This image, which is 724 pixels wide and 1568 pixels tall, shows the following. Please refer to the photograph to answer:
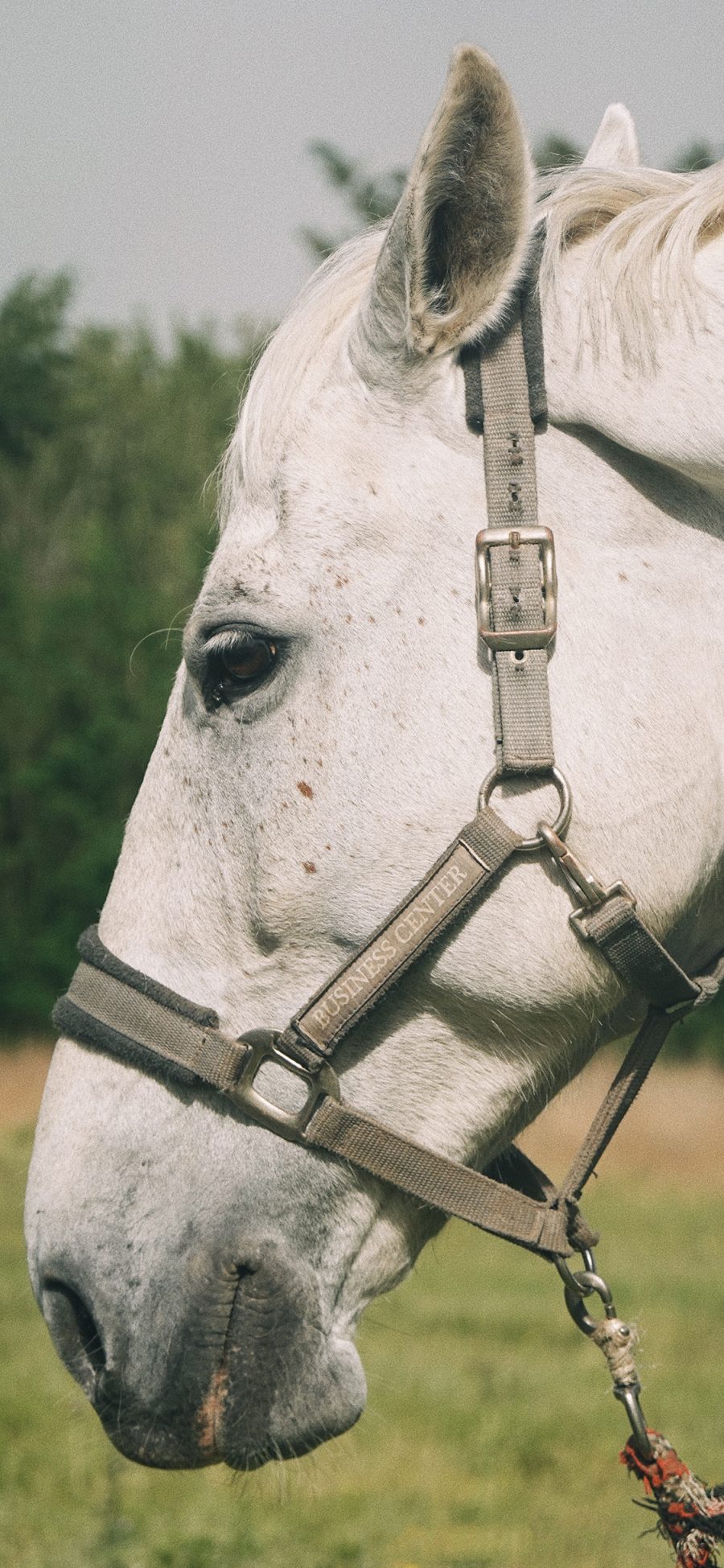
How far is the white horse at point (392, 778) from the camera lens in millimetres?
1854

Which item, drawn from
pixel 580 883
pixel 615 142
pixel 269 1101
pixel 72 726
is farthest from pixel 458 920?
pixel 72 726

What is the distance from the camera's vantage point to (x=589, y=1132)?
205 centimetres

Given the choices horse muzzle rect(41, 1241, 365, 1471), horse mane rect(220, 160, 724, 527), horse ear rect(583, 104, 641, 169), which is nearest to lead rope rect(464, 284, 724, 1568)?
horse mane rect(220, 160, 724, 527)

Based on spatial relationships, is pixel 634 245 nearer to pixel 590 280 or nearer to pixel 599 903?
pixel 590 280

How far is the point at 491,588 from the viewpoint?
72.5 inches

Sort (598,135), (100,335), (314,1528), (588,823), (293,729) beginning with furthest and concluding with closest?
(100,335) → (314,1528) → (598,135) → (293,729) → (588,823)

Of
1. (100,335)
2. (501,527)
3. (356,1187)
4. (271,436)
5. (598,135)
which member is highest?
(100,335)

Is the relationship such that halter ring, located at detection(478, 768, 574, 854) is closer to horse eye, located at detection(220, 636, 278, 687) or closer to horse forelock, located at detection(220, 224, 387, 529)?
horse eye, located at detection(220, 636, 278, 687)

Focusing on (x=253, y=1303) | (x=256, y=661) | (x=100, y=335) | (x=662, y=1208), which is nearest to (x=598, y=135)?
(x=256, y=661)

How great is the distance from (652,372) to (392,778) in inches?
25.6

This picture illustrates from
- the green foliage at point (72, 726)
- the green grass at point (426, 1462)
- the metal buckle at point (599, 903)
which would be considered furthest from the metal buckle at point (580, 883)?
the green foliage at point (72, 726)

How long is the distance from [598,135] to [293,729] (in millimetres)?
1468

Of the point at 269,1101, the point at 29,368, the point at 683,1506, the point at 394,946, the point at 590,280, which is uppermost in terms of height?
the point at 29,368

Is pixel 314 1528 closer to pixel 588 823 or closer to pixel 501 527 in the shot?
pixel 588 823
